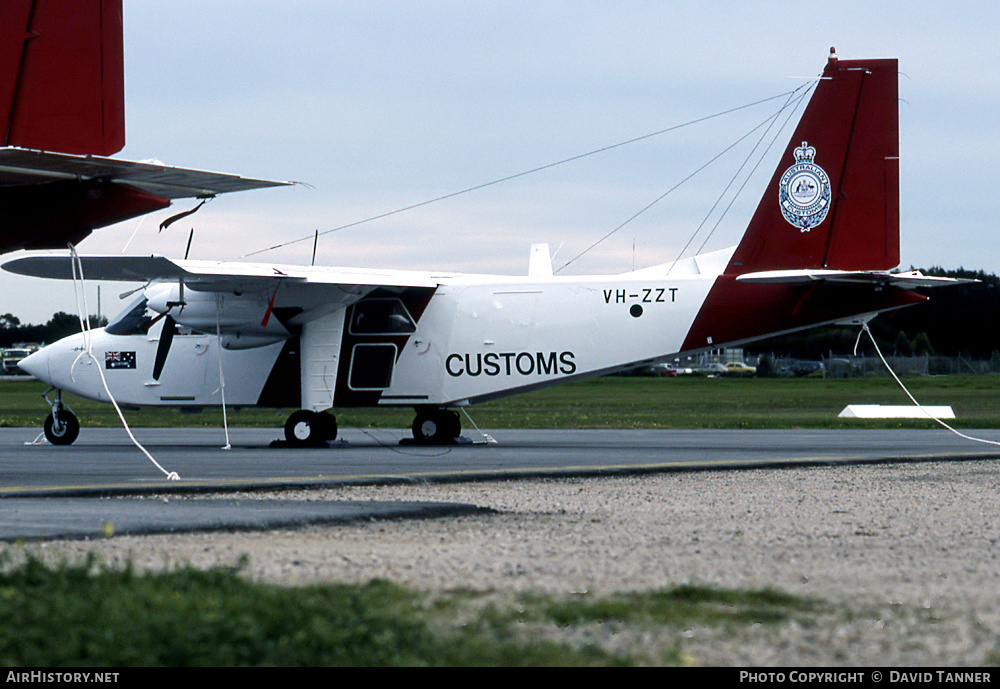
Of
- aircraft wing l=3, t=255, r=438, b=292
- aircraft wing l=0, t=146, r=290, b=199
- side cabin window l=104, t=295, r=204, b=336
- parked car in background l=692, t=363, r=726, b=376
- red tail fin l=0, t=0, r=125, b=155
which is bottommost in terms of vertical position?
parked car in background l=692, t=363, r=726, b=376

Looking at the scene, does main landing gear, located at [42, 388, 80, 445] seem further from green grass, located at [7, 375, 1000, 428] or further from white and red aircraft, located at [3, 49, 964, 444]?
green grass, located at [7, 375, 1000, 428]

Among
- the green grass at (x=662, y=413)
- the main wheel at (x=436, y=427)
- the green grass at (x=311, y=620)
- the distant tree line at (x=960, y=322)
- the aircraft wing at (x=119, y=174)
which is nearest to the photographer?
the green grass at (x=311, y=620)

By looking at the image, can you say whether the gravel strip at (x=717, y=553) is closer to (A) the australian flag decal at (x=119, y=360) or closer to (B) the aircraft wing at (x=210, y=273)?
(B) the aircraft wing at (x=210, y=273)

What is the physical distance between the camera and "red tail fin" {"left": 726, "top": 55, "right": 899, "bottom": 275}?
20.0 m

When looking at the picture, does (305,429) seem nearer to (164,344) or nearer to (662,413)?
(164,344)

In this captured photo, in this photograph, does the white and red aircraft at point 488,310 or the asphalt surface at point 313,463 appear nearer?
the asphalt surface at point 313,463

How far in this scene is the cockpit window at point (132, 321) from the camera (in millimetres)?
23391

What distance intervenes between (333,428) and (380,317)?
7.51ft

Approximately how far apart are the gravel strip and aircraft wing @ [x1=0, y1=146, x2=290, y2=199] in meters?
3.17

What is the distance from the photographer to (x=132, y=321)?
23516mm

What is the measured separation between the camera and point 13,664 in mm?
4570

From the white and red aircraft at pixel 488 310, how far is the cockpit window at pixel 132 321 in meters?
0.04

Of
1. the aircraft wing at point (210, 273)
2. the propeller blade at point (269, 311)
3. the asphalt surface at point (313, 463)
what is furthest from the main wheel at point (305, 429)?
the aircraft wing at point (210, 273)

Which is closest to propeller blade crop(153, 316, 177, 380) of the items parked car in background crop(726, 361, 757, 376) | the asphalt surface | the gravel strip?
the asphalt surface
